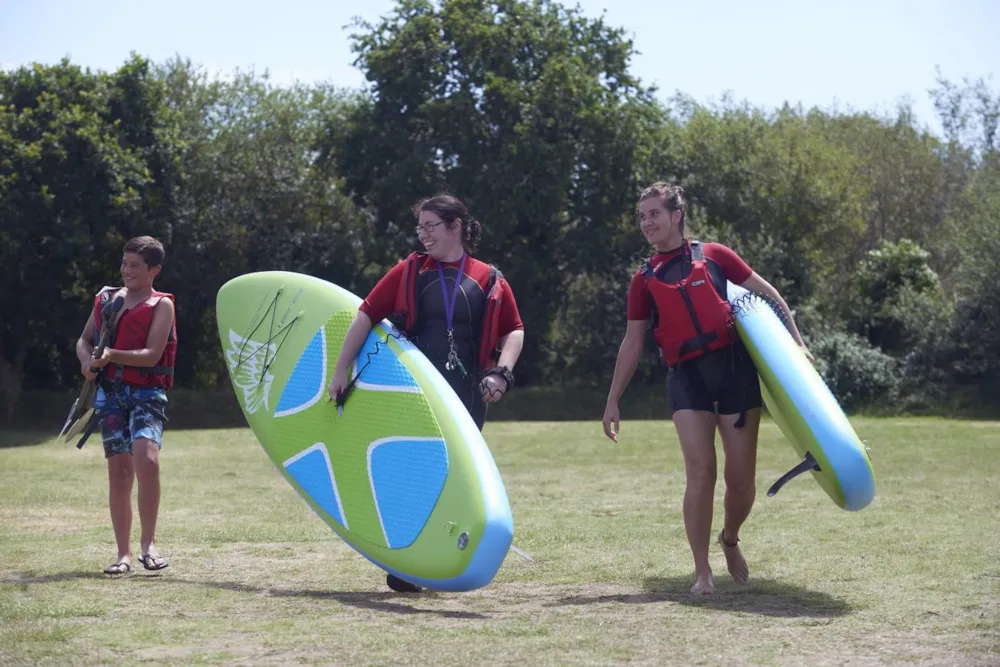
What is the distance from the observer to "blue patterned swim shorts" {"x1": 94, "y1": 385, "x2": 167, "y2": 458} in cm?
642

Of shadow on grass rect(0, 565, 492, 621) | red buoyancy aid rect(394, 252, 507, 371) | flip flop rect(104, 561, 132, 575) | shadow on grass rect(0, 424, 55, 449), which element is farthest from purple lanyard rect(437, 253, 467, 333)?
shadow on grass rect(0, 424, 55, 449)

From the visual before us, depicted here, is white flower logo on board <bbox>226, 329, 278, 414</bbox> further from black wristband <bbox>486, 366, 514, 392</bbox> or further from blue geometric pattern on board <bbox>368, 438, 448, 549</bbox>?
black wristband <bbox>486, 366, 514, 392</bbox>

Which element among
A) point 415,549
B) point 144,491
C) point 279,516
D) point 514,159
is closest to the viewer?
point 415,549

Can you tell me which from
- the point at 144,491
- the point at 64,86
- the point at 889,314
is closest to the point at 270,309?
the point at 144,491

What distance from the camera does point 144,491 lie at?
6.38 metres

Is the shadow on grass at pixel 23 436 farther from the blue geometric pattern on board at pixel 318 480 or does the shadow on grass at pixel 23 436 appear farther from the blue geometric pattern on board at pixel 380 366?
the blue geometric pattern on board at pixel 380 366

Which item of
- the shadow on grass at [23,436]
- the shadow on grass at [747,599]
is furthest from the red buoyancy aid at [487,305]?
the shadow on grass at [23,436]

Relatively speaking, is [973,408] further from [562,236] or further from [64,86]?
[64,86]

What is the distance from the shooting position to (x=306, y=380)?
6.76 m

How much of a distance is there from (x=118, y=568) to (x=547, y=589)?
7.00 feet

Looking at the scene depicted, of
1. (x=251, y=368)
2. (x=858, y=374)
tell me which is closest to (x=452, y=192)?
(x=858, y=374)

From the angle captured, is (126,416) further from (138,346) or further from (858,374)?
(858,374)

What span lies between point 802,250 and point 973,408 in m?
8.93

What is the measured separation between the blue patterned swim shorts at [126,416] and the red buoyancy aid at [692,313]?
259 centimetres
